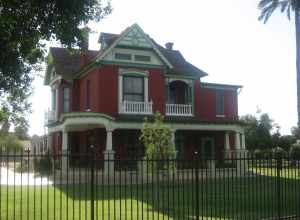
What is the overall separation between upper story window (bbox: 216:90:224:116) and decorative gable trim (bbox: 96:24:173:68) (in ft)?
23.5

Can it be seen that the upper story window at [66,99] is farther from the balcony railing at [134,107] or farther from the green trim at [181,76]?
the green trim at [181,76]

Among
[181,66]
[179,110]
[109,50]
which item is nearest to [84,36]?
[109,50]

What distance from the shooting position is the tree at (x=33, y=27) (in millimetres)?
10180

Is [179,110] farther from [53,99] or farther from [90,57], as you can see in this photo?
[53,99]

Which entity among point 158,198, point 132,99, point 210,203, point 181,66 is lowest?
point 210,203

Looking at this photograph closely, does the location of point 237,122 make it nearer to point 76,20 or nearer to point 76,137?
point 76,137

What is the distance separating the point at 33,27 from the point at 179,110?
21.9 meters

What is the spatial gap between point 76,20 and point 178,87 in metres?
23.0

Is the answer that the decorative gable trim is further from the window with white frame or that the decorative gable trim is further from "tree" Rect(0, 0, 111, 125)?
"tree" Rect(0, 0, 111, 125)

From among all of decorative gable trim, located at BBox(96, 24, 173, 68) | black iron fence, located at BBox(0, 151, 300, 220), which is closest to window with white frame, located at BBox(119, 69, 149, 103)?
decorative gable trim, located at BBox(96, 24, 173, 68)

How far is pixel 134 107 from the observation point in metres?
29.0

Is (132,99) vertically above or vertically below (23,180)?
above

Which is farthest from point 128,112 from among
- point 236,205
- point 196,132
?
point 236,205

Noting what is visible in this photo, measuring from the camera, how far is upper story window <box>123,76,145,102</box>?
1162 inches
